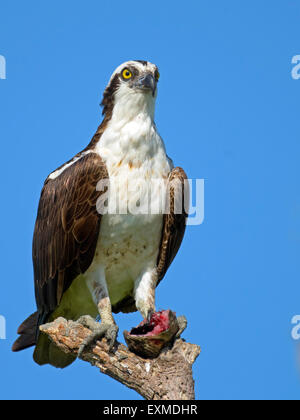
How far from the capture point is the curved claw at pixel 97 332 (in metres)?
7.38

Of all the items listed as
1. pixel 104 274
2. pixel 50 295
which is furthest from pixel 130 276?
pixel 50 295

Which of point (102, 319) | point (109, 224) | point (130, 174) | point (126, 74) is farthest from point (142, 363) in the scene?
point (126, 74)

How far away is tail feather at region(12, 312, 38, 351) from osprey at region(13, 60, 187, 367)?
0.01m

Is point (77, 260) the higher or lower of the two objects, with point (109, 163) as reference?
lower

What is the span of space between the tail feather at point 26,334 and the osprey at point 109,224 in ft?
0.04

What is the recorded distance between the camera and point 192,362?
24.4 ft

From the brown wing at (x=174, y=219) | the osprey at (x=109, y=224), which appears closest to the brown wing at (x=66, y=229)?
the osprey at (x=109, y=224)

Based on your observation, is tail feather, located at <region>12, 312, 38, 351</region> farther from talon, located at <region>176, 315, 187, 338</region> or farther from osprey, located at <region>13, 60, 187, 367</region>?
talon, located at <region>176, 315, 187, 338</region>

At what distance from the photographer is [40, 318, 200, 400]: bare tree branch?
23.7ft

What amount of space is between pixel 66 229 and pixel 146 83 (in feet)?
6.00

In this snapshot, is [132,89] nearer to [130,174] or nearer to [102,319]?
[130,174]

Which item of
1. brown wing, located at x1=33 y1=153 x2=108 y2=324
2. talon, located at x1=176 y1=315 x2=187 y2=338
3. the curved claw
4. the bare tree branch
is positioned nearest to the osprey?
brown wing, located at x1=33 y1=153 x2=108 y2=324
